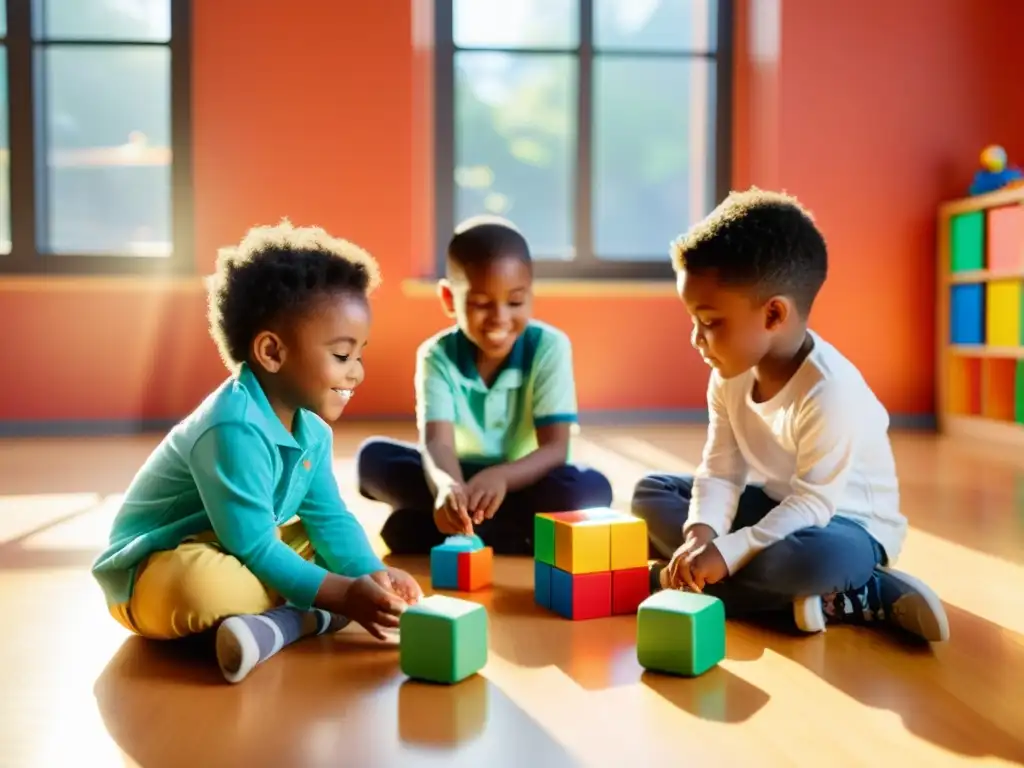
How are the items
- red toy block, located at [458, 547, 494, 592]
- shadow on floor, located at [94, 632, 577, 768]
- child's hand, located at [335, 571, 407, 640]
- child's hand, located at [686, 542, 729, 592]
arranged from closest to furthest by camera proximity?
shadow on floor, located at [94, 632, 577, 768] < child's hand, located at [335, 571, 407, 640] < child's hand, located at [686, 542, 729, 592] < red toy block, located at [458, 547, 494, 592]

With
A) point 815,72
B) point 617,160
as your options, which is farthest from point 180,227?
point 815,72

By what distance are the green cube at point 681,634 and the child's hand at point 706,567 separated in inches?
4.9

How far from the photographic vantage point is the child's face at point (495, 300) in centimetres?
183

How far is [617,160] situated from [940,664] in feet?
13.3

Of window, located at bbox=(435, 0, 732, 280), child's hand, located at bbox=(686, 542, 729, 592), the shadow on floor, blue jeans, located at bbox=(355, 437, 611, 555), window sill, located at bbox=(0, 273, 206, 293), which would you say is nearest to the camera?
the shadow on floor

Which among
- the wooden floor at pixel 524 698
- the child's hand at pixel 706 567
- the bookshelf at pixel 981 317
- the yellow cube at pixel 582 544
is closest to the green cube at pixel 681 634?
the wooden floor at pixel 524 698

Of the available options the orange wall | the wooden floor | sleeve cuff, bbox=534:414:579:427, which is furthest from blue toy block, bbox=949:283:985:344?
sleeve cuff, bbox=534:414:579:427

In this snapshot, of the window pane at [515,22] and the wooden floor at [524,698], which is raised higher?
the window pane at [515,22]

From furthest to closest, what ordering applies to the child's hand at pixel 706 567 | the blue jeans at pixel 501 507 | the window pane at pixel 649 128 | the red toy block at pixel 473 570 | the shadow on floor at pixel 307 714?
1. the window pane at pixel 649 128
2. the blue jeans at pixel 501 507
3. the red toy block at pixel 473 570
4. the child's hand at pixel 706 567
5. the shadow on floor at pixel 307 714

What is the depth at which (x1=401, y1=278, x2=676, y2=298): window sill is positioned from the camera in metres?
4.18

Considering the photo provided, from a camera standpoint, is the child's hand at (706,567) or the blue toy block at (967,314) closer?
the child's hand at (706,567)

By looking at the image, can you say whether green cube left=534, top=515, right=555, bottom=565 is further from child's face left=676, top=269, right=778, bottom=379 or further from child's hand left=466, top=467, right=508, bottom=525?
child's face left=676, top=269, right=778, bottom=379

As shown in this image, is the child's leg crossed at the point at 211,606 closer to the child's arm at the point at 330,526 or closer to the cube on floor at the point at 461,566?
the child's arm at the point at 330,526

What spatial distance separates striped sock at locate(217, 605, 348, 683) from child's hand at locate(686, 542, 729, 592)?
465mm
